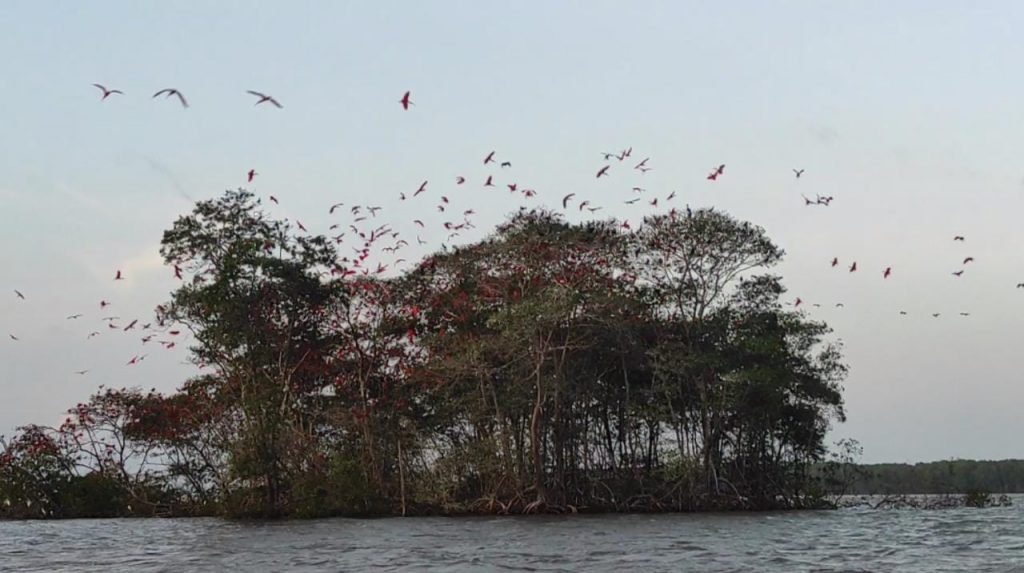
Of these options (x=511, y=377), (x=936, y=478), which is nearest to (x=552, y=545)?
(x=511, y=377)

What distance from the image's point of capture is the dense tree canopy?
1291 inches

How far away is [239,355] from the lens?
3569cm

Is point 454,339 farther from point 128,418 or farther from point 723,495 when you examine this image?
point 128,418

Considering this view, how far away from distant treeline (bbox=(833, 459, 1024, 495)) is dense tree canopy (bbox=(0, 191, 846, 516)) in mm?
1929

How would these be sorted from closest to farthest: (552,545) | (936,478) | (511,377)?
(552,545) < (511,377) < (936,478)

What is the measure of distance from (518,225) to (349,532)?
11.9 m

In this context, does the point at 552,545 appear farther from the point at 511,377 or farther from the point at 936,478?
the point at 936,478

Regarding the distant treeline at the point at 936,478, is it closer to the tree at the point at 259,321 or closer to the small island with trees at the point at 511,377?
the small island with trees at the point at 511,377

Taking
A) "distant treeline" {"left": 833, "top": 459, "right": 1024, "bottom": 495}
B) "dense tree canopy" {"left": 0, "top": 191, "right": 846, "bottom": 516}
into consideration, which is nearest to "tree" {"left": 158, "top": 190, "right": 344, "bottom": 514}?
"dense tree canopy" {"left": 0, "top": 191, "right": 846, "bottom": 516}

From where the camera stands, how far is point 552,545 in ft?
61.5

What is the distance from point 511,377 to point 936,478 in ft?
65.7

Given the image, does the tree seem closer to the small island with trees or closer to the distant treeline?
the small island with trees

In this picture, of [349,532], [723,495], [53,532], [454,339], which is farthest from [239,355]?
[723,495]

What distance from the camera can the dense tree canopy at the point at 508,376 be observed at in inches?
1291
